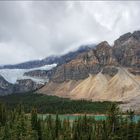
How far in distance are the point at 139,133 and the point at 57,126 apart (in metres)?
55.9

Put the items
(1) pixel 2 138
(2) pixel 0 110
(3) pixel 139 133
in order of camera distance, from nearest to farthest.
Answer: (3) pixel 139 133 < (1) pixel 2 138 < (2) pixel 0 110

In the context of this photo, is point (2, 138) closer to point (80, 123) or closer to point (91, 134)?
point (91, 134)

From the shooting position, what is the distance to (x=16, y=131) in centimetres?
11838

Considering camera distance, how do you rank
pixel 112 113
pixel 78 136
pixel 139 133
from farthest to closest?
pixel 78 136, pixel 139 133, pixel 112 113

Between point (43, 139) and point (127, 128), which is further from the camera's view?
point (43, 139)

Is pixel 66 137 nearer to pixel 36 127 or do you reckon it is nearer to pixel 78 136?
pixel 78 136

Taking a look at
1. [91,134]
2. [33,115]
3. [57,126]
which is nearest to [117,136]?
[33,115]

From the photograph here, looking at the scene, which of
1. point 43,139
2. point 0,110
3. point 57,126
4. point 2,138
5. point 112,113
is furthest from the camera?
point 0,110

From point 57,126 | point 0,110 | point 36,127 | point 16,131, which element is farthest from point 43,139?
point 0,110

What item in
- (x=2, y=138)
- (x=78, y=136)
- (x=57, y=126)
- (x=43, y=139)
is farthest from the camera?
(x=57, y=126)

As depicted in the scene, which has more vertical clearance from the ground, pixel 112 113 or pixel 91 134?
pixel 112 113

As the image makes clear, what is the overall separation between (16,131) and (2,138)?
8377mm

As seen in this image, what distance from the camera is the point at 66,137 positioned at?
140 meters

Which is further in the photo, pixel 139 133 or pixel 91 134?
pixel 91 134
